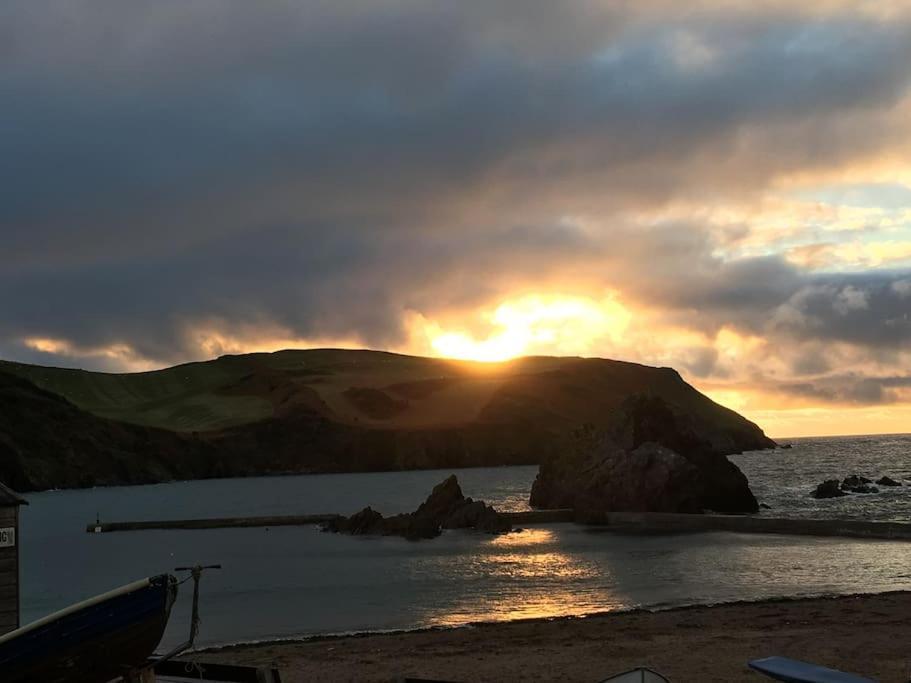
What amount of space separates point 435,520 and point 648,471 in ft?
70.8

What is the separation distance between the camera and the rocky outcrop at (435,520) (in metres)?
77.2

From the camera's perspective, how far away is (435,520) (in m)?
80.1

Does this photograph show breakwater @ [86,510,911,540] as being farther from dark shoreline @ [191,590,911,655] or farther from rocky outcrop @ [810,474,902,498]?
rocky outcrop @ [810,474,902,498]

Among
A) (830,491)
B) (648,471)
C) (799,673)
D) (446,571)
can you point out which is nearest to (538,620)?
(799,673)

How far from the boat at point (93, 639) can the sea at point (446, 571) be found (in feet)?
60.6

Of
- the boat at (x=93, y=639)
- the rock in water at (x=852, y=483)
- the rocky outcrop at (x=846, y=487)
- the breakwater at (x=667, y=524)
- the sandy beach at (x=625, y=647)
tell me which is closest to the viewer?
the boat at (x=93, y=639)

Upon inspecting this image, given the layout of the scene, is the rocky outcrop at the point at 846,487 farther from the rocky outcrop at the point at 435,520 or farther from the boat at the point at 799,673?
the boat at the point at 799,673

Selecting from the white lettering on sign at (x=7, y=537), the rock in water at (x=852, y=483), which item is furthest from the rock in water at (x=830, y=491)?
the white lettering on sign at (x=7, y=537)

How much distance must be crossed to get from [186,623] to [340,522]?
52.1 m

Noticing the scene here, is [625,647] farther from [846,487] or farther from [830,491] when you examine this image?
[846,487]

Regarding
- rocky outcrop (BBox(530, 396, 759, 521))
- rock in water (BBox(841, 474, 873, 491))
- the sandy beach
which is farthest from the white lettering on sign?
rock in water (BBox(841, 474, 873, 491))

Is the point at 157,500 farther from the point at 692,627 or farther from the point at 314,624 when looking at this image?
the point at 692,627

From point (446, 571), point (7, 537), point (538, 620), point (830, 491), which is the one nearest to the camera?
point (7, 537)

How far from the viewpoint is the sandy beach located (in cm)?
2156
